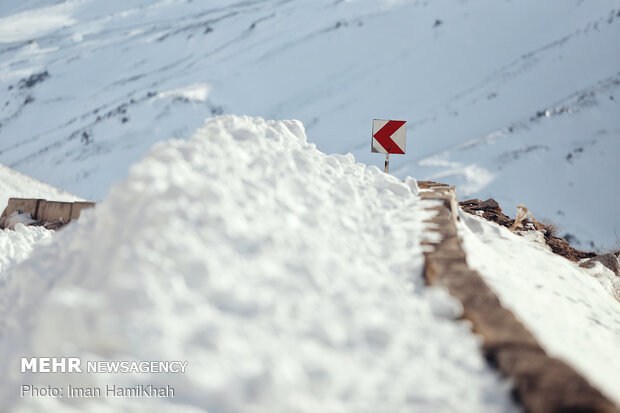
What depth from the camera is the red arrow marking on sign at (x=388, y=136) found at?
484 centimetres

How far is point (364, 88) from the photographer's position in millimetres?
13648

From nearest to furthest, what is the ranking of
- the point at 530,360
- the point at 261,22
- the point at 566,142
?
the point at 530,360
the point at 566,142
the point at 261,22

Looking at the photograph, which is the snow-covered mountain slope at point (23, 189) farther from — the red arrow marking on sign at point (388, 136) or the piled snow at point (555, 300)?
the piled snow at point (555, 300)

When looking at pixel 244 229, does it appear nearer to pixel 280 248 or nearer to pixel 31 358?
pixel 280 248

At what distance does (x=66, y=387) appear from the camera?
54.1 inches

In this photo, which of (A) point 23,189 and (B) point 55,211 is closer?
(B) point 55,211

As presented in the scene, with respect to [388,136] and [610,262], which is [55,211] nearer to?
[388,136]

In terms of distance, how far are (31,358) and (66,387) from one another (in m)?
Answer: 0.16

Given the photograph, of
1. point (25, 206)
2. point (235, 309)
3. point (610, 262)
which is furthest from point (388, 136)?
point (235, 309)

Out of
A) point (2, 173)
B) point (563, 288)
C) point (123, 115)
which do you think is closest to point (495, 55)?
point (123, 115)

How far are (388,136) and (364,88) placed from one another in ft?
29.9

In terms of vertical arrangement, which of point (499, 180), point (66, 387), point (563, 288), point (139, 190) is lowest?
point (499, 180)

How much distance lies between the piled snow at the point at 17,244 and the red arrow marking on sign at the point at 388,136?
2.83m

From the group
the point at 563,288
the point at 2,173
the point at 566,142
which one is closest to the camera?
the point at 563,288
